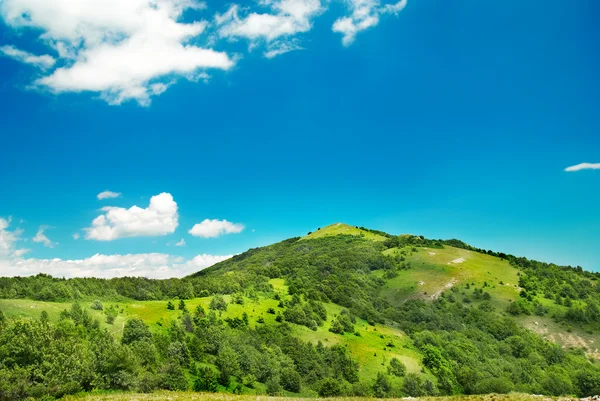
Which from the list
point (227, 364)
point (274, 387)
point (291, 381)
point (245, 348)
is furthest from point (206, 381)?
point (291, 381)

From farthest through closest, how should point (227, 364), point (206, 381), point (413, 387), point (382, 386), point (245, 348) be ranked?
point (413, 387) → point (382, 386) → point (245, 348) → point (227, 364) → point (206, 381)

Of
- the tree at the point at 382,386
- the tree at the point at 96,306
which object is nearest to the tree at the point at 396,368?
the tree at the point at 382,386

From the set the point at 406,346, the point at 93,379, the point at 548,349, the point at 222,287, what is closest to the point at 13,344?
the point at 93,379

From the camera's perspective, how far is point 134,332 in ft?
330

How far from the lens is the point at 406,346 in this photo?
171500mm

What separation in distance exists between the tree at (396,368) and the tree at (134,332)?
86.7 meters

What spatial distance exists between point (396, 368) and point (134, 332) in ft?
307

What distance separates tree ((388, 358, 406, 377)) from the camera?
135 metres

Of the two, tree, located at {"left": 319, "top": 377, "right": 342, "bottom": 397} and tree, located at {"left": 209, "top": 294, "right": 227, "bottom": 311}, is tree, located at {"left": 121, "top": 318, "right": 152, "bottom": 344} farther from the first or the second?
tree, located at {"left": 319, "top": 377, "right": 342, "bottom": 397}

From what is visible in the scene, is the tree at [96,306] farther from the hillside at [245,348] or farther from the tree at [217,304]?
the tree at [217,304]

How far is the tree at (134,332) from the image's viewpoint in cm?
9882

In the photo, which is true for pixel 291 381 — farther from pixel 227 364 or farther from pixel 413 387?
pixel 413 387

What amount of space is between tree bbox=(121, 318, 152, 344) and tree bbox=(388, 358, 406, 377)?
284 feet

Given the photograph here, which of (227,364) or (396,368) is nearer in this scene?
(227,364)
